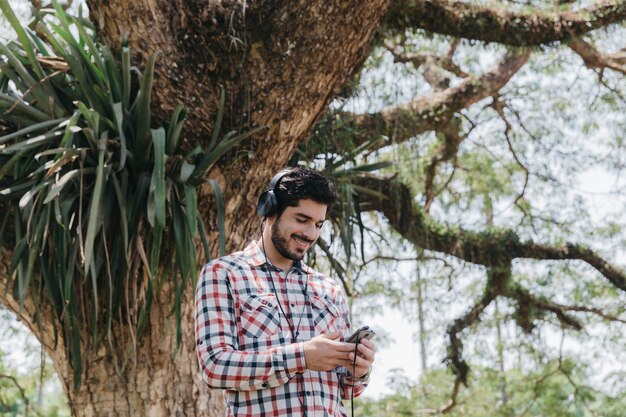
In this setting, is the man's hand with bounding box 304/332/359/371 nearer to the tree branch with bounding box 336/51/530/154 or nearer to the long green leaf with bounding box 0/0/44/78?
the long green leaf with bounding box 0/0/44/78

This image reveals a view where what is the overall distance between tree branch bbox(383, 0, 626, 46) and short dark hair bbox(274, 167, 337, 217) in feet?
11.0

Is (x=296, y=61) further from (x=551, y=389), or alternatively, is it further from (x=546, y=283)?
(x=551, y=389)

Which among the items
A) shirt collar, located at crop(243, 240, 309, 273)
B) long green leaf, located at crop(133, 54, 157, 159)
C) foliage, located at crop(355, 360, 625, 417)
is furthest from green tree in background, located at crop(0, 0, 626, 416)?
foliage, located at crop(355, 360, 625, 417)

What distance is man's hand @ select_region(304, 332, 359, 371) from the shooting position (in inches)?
84.2

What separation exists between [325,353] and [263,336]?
202 millimetres

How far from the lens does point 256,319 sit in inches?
90.4

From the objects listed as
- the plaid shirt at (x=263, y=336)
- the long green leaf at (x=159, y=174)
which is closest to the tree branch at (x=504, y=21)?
the long green leaf at (x=159, y=174)

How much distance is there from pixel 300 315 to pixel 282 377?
211 millimetres

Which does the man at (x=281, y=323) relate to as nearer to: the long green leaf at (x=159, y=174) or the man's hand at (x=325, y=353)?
the man's hand at (x=325, y=353)

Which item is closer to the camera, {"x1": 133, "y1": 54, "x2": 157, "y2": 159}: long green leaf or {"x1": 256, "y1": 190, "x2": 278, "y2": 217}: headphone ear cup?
{"x1": 256, "y1": 190, "x2": 278, "y2": 217}: headphone ear cup

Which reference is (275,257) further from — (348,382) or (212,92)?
(212,92)

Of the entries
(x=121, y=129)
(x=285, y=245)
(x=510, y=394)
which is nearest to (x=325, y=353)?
(x=285, y=245)

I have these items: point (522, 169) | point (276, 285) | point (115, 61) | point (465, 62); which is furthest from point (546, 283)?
point (276, 285)

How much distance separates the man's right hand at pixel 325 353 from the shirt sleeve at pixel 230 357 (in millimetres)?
18
